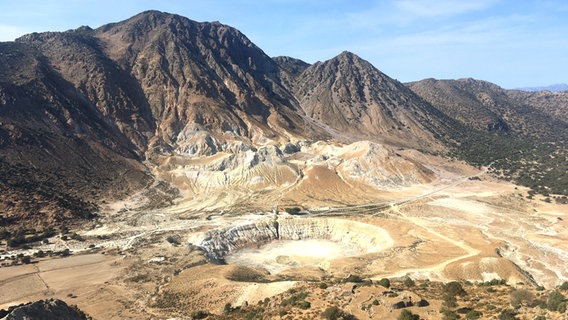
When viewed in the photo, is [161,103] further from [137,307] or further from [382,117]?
[137,307]

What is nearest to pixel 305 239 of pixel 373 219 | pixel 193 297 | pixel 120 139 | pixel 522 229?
pixel 373 219

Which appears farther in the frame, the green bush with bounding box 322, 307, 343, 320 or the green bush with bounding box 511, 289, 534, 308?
the green bush with bounding box 322, 307, 343, 320

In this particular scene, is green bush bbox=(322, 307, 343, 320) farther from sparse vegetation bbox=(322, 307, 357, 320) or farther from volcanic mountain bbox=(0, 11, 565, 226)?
volcanic mountain bbox=(0, 11, 565, 226)

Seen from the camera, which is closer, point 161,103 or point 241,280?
point 241,280

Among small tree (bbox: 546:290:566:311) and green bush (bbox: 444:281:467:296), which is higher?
small tree (bbox: 546:290:566:311)

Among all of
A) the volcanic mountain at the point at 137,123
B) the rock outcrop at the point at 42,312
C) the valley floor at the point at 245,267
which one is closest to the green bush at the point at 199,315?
the valley floor at the point at 245,267

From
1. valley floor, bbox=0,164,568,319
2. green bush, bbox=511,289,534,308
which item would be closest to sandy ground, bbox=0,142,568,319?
valley floor, bbox=0,164,568,319

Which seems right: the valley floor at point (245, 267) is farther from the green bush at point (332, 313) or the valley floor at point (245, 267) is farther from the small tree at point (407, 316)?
the green bush at point (332, 313)
